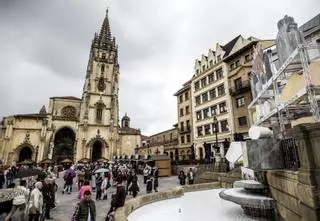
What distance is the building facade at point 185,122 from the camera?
117ft

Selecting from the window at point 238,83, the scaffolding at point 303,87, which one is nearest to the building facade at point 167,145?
the window at point 238,83

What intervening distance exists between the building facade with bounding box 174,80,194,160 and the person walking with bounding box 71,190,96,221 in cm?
3052

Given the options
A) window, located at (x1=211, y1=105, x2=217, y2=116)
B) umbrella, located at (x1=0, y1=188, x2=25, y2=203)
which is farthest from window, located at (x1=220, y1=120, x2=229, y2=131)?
umbrella, located at (x1=0, y1=188, x2=25, y2=203)

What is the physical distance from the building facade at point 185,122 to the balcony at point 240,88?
1060cm

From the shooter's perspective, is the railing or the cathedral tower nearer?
the railing

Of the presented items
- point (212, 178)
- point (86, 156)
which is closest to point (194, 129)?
point (212, 178)

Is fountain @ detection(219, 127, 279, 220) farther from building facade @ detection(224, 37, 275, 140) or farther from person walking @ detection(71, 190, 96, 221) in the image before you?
building facade @ detection(224, 37, 275, 140)

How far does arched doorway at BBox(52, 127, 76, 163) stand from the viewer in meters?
43.9

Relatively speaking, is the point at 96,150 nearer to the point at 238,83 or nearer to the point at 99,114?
the point at 99,114

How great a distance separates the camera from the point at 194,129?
34469 mm

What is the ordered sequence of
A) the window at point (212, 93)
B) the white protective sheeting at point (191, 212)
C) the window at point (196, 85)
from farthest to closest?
the window at point (196, 85)
the window at point (212, 93)
the white protective sheeting at point (191, 212)

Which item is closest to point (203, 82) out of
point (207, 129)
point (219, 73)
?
point (219, 73)

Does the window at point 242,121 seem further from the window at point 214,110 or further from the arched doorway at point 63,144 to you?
the arched doorway at point 63,144

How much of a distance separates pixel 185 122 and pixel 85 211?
34435 millimetres
